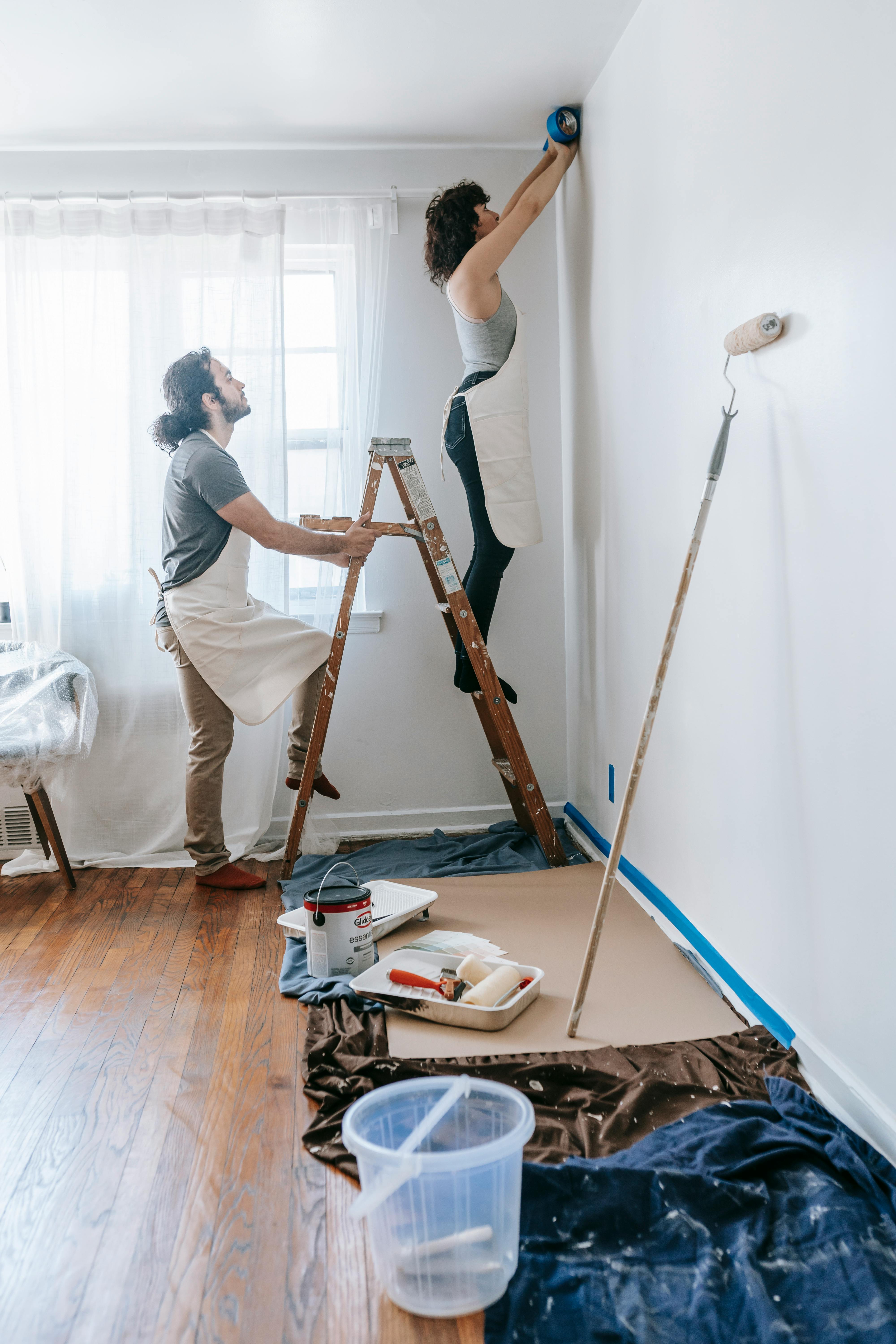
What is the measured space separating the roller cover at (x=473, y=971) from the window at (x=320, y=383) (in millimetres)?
1582

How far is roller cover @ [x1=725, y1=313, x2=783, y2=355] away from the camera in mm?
1630

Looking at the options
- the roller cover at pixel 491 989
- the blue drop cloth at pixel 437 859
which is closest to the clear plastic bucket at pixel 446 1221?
the roller cover at pixel 491 989

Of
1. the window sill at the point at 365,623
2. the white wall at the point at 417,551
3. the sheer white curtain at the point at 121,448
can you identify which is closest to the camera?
the sheer white curtain at the point at 121,448

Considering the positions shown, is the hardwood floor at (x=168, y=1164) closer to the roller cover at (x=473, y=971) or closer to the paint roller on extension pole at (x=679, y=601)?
the roller cover at (x=473, y=971)

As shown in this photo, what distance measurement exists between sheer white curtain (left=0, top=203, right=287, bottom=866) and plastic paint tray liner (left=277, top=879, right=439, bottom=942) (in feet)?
2.66

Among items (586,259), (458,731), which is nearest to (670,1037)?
(458,731)

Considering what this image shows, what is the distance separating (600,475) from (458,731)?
1124 mm

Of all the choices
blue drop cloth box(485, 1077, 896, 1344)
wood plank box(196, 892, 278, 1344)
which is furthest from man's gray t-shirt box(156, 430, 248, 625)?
blue drop cloth box(485, 1077, 896, 1344)

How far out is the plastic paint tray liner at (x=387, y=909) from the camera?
2352 mm

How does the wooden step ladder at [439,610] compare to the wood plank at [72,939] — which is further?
the wooden step ladder at [439,610]

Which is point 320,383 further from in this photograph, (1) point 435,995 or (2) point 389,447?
(1) point 435,995

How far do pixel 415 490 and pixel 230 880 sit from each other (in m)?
1.41

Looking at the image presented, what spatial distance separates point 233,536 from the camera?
9.56 ft

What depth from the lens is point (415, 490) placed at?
2.95 meters
